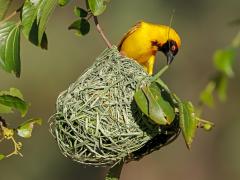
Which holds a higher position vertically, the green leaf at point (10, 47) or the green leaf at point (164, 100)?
the green leaf at point (10, 47)

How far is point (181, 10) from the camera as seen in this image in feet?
39.1

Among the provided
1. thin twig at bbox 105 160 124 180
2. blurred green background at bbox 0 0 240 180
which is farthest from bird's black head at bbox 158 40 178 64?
blurred green background at bbox 0 0 240 180

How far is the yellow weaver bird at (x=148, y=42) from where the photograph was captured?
4281 millimetres

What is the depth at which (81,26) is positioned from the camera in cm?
278

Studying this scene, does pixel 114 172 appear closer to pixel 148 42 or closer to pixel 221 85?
pixel 221 85

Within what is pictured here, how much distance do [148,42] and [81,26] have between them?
1.67 m

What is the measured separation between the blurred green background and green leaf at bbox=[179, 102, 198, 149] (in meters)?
7.22

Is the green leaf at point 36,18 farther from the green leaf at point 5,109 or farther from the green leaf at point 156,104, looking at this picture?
the green leaf at point 156,104

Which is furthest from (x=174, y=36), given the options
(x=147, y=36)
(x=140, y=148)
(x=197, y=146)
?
(x=197, y=146)

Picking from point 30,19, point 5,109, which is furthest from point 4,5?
point 5,109

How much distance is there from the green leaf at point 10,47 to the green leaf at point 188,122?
656mm

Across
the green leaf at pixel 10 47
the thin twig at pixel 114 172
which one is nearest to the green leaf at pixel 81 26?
the green leaf at pixel 10 47

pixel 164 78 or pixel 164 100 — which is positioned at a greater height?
pixel 164 100

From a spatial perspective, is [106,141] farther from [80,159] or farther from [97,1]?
[97,1]
